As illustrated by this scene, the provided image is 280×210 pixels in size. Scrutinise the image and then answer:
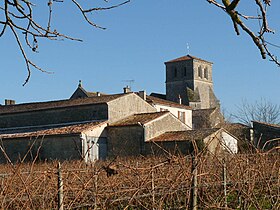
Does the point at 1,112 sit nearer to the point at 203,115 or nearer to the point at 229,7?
the point at 203,115

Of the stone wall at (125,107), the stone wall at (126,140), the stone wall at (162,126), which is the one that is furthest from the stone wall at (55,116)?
the stone wall at (162,126)

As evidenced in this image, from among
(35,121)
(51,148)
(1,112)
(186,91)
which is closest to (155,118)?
(51,148)

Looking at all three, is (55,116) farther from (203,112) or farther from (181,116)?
(203,112)

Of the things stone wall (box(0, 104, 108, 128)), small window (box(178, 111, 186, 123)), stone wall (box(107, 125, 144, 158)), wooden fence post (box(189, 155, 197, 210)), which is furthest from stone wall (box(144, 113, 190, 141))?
wooden fence post (box(189, 155, 197, 210))

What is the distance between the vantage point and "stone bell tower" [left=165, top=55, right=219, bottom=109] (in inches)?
2886

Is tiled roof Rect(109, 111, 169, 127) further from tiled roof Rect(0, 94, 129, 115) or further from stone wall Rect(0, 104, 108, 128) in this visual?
tiled roof Rect(0, 94, 129, 115)

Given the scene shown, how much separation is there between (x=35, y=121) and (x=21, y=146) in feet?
16.5

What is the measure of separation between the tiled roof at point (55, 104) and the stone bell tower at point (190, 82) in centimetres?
3304

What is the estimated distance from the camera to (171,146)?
32.1 m

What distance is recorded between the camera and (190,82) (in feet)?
246

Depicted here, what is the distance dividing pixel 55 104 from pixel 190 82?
3765 cm

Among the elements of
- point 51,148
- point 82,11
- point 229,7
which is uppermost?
point 82,11

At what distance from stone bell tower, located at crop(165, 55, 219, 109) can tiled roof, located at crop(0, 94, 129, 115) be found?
3304cm

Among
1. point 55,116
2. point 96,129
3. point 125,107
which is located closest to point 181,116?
point 125,107
